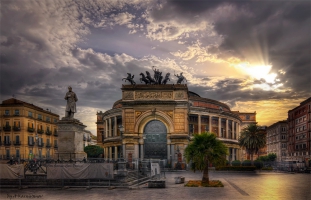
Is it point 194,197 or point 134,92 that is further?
point 134,92

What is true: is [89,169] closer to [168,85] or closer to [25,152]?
[168,85]

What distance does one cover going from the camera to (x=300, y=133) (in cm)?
9938

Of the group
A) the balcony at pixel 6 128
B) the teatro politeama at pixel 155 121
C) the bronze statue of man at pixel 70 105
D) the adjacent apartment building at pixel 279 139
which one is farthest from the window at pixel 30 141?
the adjacent apartment building at pixel 279 139

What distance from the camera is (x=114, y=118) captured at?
8488cm

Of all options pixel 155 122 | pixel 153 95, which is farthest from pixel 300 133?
pixel 153 95

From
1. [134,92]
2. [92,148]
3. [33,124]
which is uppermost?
[134,92]

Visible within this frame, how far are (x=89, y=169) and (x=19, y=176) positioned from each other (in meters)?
5.34

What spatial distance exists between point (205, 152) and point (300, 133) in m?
81.4

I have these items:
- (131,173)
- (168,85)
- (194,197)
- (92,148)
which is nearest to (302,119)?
(168,85)

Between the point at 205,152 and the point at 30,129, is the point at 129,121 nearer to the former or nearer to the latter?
the point at 30,129

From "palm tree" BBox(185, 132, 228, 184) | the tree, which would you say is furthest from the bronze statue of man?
the tree

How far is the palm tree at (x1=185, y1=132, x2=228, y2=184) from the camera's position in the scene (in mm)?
28312

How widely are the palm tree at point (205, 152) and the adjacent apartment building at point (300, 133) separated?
64.8 m

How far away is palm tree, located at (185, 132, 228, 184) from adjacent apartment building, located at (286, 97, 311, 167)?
64.8 m
